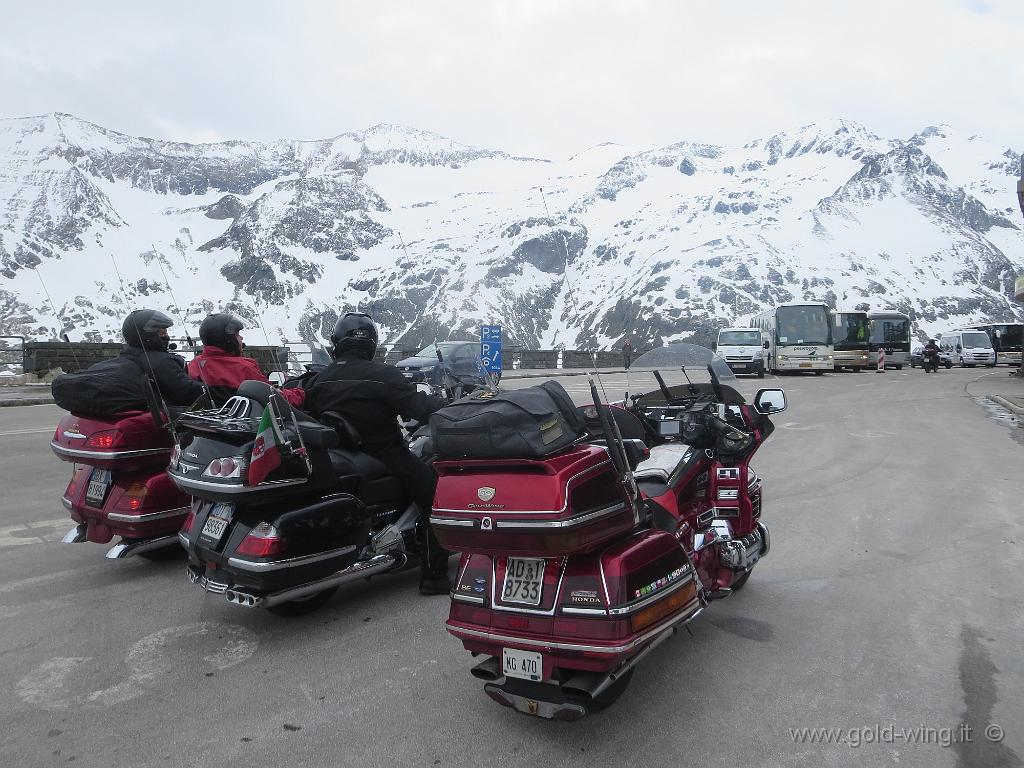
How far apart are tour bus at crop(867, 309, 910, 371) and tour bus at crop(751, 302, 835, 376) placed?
11.2m

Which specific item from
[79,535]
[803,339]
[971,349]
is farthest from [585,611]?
[971,349]

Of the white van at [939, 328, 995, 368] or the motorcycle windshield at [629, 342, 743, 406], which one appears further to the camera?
the white van at [939, 328, 995, 368]

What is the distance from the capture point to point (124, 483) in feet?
17.7

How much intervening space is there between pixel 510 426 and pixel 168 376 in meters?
3.76

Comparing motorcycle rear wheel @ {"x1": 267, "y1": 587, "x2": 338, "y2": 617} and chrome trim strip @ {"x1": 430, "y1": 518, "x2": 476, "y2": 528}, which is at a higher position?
chrome trim strip @ {"x1": 430, "y1": 518, "x2": 476, "y2": 528}

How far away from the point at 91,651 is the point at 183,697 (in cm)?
92

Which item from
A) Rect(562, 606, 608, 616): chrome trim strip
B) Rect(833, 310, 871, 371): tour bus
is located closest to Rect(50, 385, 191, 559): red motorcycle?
Rect(562, 606, 608, 616): chrome trim strip

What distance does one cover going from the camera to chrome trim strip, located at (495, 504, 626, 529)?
2.93 m

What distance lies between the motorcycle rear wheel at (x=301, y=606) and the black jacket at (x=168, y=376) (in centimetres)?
191

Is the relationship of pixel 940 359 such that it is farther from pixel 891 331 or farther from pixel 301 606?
pixel 301 606

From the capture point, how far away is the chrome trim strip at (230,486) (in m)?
4.09

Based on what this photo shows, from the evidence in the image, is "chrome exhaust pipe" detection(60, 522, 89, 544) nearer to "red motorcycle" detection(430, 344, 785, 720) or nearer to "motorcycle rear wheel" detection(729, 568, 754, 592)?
"red motorcycle" detection(430, 344, 785, 720)

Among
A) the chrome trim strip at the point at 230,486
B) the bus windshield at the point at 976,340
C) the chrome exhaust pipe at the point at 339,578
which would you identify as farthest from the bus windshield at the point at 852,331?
the chrome trim strip at the point at 230,486

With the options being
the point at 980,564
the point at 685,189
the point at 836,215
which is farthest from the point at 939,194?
the point at 980,564
